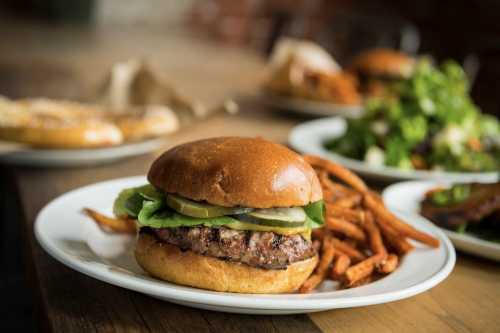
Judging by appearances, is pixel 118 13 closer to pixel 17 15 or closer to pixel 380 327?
pixel 17 15

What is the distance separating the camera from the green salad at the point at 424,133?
273 cm

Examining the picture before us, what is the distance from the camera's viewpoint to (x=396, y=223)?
1.67 m

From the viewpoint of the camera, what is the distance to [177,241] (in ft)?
4.49

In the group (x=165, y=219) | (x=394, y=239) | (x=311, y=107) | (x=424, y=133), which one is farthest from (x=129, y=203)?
(x=311, y=107)

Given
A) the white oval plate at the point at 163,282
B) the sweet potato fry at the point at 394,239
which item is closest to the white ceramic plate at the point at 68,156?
the white oval plate at the point at 163,282

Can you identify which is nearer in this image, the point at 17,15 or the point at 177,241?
the point at 177,241

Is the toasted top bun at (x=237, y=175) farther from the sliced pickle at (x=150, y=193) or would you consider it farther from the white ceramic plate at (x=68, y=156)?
the white ceramic plate at (x=68, y=156)

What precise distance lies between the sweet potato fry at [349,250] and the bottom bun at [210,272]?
10.3 inches

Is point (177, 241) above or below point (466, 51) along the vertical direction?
above

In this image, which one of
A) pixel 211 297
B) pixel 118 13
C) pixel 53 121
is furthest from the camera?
pixel 118 13

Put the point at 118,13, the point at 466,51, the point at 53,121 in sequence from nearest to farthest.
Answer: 1. the point at 53,121
2. the point at 466,51
3. the point at 118,13

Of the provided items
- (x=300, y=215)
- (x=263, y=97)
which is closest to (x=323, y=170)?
(x=300, y=215)

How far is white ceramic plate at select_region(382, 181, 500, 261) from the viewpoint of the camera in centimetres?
170

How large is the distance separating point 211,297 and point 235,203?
0.70 ft
